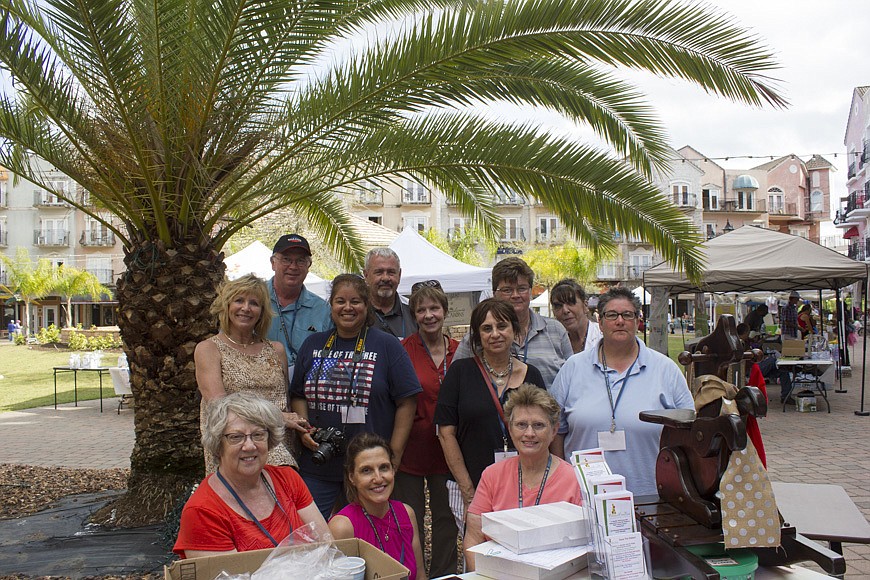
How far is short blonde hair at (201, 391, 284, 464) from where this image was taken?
268 cm

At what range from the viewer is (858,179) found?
50.0 m

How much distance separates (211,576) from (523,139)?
3.78 m

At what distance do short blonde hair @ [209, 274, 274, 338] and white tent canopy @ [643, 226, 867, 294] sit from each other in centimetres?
762

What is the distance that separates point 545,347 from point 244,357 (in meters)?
1.62

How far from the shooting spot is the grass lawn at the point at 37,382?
49.4ft

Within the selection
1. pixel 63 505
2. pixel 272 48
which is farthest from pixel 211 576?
pixel 63 505

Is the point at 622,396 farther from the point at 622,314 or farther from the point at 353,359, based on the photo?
the point at 353,359

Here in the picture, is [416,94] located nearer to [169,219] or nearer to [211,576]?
[169,219]

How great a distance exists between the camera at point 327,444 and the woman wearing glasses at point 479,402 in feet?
1.54

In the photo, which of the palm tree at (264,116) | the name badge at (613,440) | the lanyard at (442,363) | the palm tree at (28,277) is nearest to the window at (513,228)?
the palm tree at (28,277)

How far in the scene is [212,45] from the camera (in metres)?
4.45

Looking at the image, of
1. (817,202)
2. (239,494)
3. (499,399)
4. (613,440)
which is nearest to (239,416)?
(239,494)

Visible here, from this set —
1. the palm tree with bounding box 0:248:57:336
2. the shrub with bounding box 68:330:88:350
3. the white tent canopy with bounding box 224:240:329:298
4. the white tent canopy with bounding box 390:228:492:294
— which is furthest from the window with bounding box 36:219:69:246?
the white tent canopy with bounding box 390:228:492:294

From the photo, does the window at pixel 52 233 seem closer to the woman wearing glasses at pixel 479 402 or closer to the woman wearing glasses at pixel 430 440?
the woman wearing glasses at pixel 430 440
